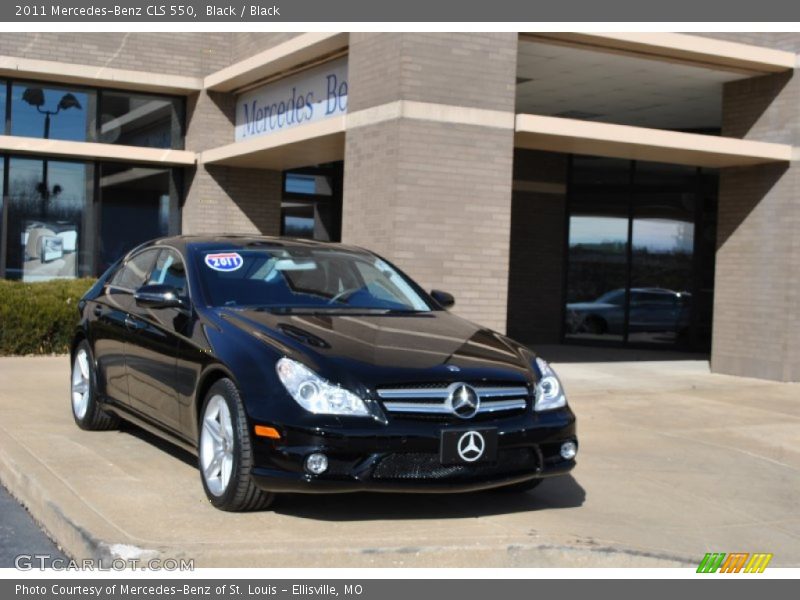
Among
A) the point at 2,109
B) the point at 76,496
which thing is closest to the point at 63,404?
the point at 76,496

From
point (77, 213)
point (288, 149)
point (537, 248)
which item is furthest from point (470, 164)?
point (77, 213)

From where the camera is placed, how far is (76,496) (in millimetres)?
5777

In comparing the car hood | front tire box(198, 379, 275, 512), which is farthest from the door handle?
front tire box(198, 379, 275, 512)

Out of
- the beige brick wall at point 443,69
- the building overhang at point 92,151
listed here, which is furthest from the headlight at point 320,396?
the building overhang at point 92,151

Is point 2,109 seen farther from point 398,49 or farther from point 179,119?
point 398,49

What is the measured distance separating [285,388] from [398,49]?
6454mm

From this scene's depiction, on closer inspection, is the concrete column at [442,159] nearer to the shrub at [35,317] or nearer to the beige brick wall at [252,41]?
the beige brick wall at [252,41]

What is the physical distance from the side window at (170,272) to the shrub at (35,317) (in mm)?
6518

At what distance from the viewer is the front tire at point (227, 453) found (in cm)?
543

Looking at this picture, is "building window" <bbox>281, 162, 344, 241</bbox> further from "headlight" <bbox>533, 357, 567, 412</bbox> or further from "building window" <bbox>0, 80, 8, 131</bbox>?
"headlight" <bbox>533, 357, 567, 412</bbox>

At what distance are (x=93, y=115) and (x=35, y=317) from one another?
4.70 metres

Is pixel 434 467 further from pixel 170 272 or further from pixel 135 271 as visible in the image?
pixel 135 271

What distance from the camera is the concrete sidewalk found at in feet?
16.5

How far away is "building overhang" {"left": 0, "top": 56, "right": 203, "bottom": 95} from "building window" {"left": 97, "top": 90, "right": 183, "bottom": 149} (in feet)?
0.69
